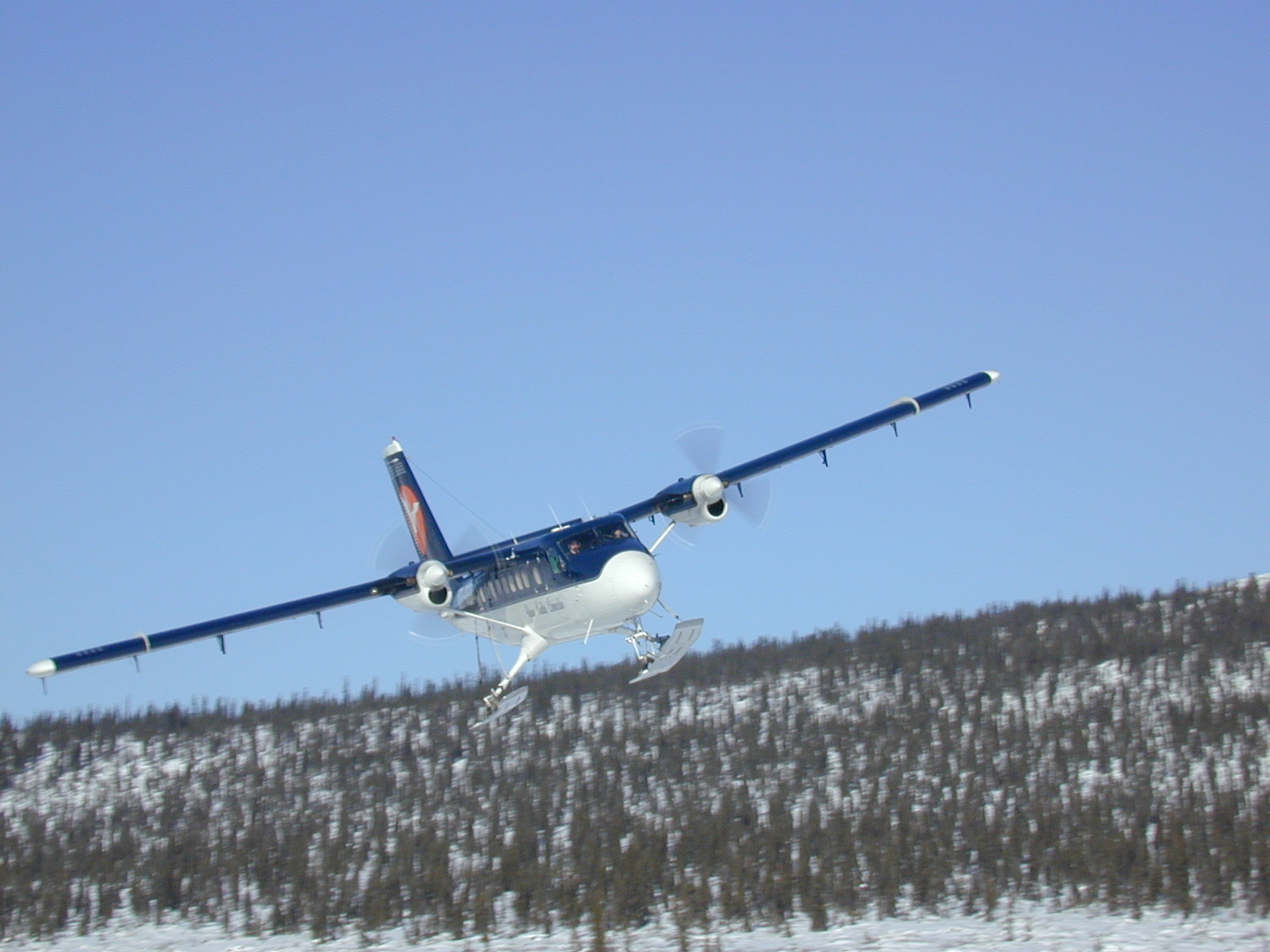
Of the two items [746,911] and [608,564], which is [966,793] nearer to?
[746,911]

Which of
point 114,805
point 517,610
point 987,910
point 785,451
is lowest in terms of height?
point 987,910

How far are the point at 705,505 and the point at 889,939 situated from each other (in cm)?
991

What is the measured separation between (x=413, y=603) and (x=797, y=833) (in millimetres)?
8655

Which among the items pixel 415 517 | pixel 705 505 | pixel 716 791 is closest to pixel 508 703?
pixel 705 505

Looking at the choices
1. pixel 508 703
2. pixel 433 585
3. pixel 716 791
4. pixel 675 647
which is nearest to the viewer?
pixel 675 647

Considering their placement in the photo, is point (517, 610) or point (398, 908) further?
point (517, 610)

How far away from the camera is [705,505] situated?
28938 millimetres

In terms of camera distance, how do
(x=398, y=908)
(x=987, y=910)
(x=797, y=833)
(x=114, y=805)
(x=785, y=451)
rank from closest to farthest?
(x=987, y=910) < (x=398, y=908) < (x=797, y=833) < (x=785, y=451) < (x=114, y=805)

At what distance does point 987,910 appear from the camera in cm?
2316

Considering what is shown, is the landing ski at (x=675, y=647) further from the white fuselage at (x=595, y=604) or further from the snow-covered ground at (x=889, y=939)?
the snow-covered ground at (x=889, y=939)

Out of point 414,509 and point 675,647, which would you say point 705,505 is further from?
point 414,509

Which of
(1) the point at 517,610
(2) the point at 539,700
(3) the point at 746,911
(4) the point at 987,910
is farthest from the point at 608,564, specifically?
(2) the point at 539,700

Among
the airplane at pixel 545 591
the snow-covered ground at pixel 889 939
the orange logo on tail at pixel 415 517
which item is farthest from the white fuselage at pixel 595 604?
the orange logo on tail at pixel 415 517

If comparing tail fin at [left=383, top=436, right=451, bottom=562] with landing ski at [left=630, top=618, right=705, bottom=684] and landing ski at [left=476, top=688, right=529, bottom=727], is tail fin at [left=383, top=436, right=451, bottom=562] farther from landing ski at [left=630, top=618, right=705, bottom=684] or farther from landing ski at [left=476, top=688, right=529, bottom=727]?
landing ski at [left=630, top=618, right=705, bottom=684]
